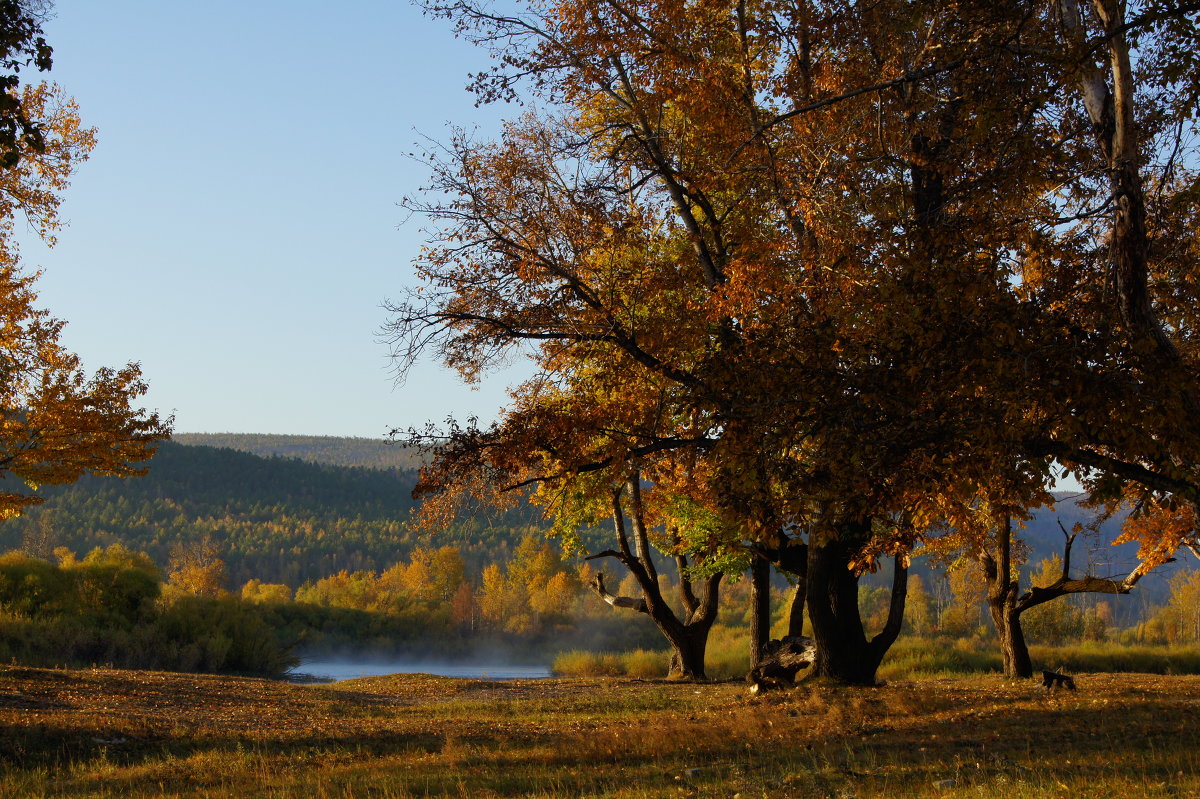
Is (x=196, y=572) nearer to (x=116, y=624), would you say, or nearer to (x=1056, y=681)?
(x=116, y=624)

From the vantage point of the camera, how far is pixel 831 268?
11.8 m

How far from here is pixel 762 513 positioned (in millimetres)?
11156

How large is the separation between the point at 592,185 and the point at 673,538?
1333 cm

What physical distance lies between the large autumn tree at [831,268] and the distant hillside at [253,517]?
316 feet

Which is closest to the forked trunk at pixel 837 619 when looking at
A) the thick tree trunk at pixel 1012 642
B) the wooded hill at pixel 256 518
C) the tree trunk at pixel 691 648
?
the thick tree trunk at pixel 1012 642

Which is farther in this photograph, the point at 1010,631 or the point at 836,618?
the point at 1010,631

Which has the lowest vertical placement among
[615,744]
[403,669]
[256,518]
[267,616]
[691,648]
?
[403,669]

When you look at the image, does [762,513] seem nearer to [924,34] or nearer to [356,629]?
[924,34]

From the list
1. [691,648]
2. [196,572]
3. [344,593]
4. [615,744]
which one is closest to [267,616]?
[196,572]

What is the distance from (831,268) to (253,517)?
449ft

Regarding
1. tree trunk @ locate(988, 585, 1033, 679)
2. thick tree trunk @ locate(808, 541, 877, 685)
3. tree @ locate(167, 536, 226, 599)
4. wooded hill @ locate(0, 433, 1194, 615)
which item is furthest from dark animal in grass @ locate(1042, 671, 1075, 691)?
wooded hill @ locate(0, 433, 1194, 615)

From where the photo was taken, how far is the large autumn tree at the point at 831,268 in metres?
9.60

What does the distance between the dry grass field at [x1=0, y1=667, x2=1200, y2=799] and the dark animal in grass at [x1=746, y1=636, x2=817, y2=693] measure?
0.64 metres

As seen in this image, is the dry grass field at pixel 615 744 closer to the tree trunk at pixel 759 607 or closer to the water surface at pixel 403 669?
the tree trunk at pixel 759 607
